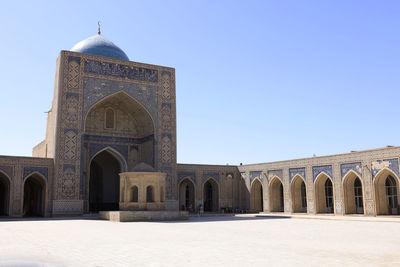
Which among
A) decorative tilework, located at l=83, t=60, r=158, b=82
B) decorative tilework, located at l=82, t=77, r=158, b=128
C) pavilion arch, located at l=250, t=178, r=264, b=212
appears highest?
decorative tilework, located at l=83, t=60, r=158, b=82

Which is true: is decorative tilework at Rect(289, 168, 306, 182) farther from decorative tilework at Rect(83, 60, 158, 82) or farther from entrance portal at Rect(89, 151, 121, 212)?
entrance portal at Rect(89, 151, 121, 212)

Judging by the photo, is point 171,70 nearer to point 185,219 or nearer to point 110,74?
point 110,74

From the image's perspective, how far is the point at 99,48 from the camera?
73.0ft

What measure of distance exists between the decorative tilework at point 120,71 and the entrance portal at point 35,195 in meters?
5.77

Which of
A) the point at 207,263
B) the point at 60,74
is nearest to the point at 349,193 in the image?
the point at 60,74

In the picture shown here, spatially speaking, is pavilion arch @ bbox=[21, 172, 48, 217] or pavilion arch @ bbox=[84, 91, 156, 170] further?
pavilion arch @ bbox=[84, 91, 156, 170]

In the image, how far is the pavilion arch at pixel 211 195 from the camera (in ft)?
79.2

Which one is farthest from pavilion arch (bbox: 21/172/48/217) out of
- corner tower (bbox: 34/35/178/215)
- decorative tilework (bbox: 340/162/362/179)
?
decorative tilework (bbox: 340/162/362/179)

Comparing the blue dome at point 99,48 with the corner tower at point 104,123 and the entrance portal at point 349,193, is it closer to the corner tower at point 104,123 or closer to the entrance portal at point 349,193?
the corner tower at point 104,123

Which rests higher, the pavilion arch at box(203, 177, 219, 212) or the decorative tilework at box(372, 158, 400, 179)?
the decorative tilework at box(372, 158, 400, 179)

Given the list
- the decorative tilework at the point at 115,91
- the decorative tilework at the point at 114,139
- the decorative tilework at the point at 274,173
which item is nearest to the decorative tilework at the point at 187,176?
the decorative tilework at the point at 114,139

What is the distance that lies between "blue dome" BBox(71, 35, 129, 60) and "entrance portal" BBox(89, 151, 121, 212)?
5.51 metres

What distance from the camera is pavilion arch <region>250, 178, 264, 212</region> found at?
23.7 m

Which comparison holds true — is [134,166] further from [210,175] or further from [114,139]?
[210,175]
